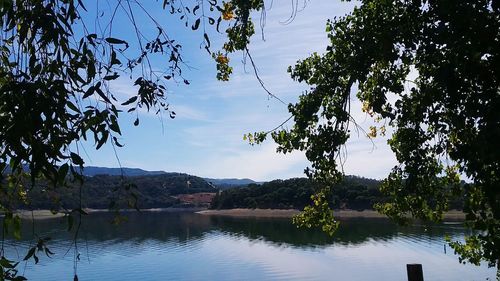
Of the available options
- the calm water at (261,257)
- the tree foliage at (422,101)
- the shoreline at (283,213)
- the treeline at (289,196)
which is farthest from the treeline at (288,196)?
the tree foliage at (422,101)

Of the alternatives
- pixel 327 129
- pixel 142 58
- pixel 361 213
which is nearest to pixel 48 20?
pixel 142 58

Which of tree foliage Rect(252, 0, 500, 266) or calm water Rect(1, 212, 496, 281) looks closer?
tree foliage Rect(252, 0, 500, 266)

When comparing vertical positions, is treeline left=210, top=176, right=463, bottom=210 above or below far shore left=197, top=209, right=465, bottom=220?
above

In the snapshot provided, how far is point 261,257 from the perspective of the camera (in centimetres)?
5506

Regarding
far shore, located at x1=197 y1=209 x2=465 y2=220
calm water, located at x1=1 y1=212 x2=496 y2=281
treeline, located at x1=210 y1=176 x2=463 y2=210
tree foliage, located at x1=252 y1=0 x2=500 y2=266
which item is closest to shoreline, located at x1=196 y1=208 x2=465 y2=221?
far shore, located at x1=197 y1=209 x2=465 y2=220

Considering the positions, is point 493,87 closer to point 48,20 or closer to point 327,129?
point 327,129

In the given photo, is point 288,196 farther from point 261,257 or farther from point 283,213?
point 261,257

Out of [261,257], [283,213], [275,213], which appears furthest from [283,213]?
[261,257]

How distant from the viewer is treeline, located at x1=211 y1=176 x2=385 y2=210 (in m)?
109

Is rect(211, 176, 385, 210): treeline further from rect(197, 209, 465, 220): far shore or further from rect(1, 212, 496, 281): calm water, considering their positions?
rect(1, 212, 496, 281): calm water

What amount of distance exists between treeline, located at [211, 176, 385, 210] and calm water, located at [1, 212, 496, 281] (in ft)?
71.2

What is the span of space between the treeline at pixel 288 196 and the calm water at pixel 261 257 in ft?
71.2

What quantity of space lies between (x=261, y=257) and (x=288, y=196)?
215 feet

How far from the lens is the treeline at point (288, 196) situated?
109 m
